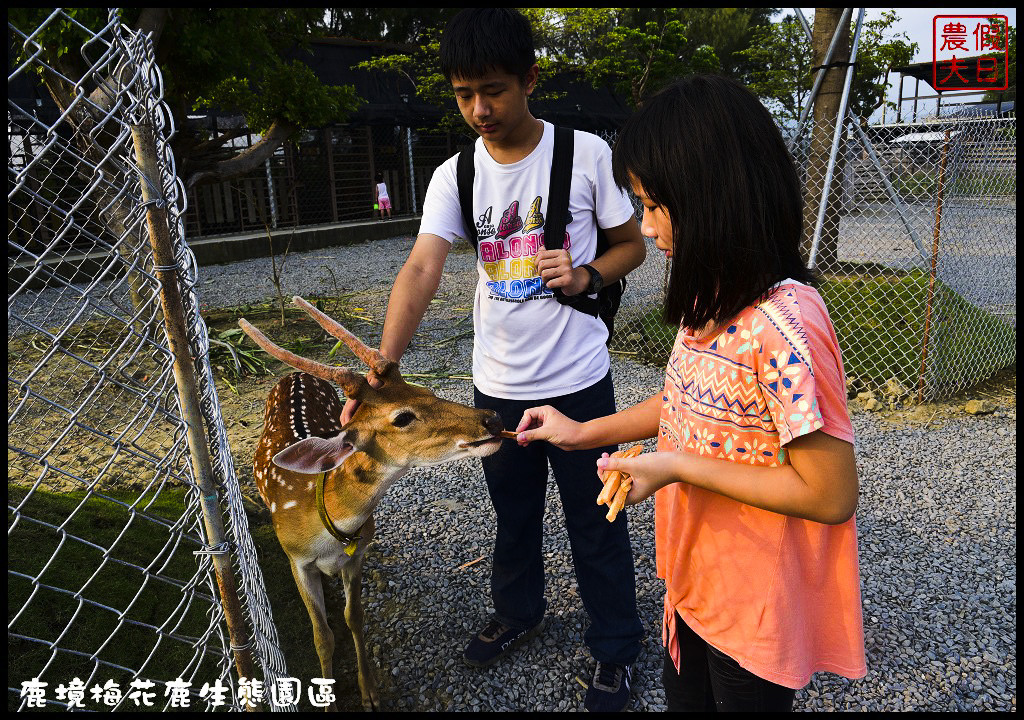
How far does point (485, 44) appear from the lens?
6.81 feet

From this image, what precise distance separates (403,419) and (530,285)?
1.91ft

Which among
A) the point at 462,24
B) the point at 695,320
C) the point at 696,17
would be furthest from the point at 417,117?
the point at 695,320

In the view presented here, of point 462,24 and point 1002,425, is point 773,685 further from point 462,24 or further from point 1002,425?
point 1002,425

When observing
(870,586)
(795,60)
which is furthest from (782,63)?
(870,586)

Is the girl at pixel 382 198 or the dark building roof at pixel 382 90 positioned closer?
the dark building roof at pixel 382 90

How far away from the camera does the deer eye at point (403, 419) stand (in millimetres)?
2223

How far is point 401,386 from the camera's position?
2273 millimetres

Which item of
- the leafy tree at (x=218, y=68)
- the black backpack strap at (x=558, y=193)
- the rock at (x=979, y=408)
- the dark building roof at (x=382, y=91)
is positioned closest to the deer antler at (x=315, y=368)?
the black backpack strap at (x=558, y=193)

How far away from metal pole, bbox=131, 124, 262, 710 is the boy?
691 millimetres

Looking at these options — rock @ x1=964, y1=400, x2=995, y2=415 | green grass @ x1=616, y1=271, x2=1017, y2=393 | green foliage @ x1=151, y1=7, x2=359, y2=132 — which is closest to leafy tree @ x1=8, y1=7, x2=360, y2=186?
green foliage @ x1=151, y1=7, x2=359, y2=132

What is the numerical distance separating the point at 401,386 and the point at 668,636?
1084 millimetres

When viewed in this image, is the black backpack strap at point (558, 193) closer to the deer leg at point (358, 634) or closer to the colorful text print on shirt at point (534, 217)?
the colorful text print on shirt at point (534, 217)

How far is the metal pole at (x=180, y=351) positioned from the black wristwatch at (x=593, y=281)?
1.17 m

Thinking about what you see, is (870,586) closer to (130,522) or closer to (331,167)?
(130,522)
